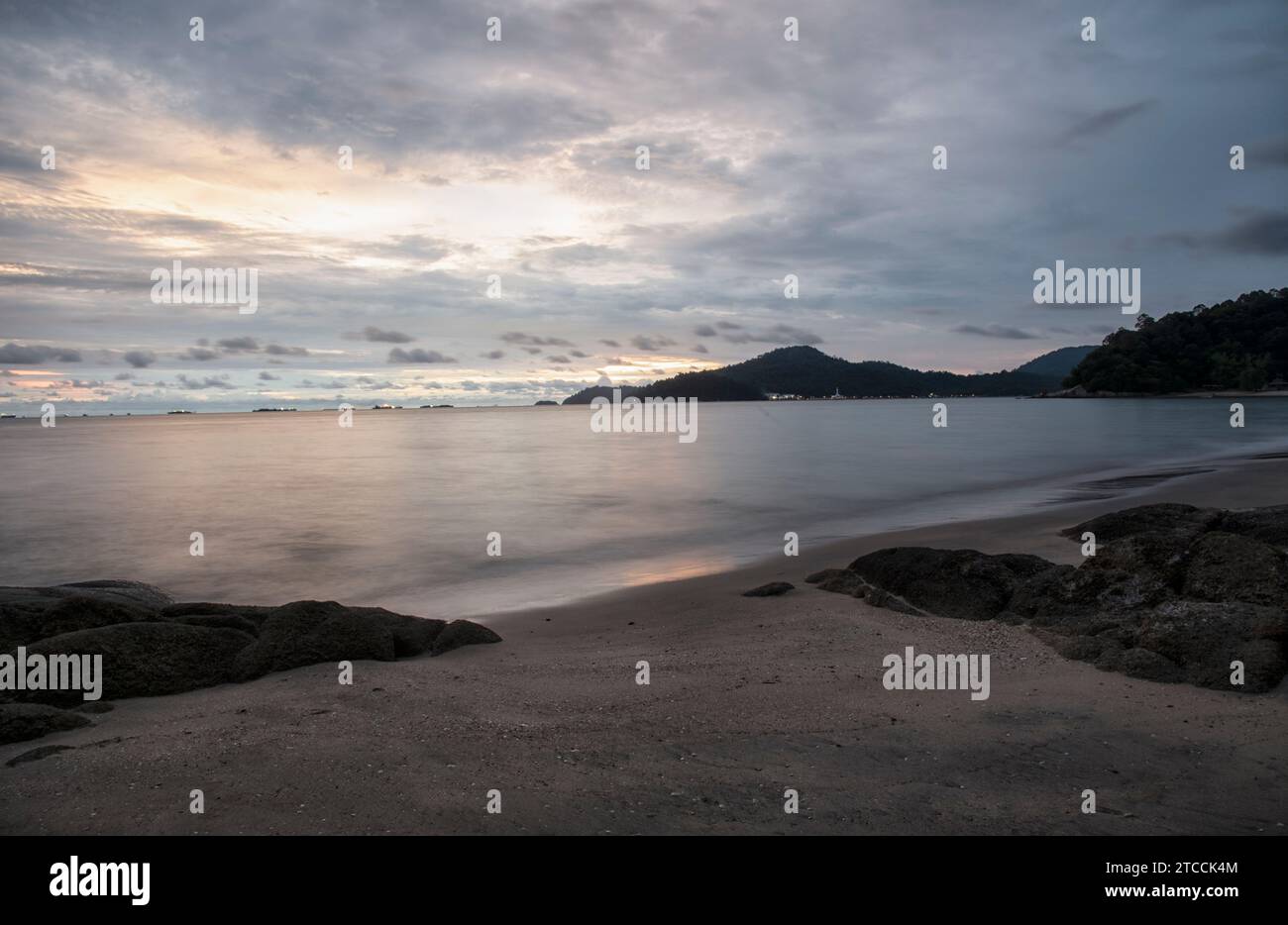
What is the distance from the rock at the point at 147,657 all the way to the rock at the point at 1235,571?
9240mm

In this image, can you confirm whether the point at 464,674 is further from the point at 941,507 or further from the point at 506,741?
the point at 941,507

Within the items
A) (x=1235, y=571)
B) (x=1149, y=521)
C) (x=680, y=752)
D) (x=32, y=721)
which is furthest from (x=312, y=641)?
(x=1149, y=521)

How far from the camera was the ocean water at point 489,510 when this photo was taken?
15875 millimetres

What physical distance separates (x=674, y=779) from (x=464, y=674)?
9.81ft

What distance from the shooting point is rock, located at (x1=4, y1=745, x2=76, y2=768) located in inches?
198

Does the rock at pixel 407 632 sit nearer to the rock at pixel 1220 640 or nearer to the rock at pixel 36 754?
the rock at pixel 36 754

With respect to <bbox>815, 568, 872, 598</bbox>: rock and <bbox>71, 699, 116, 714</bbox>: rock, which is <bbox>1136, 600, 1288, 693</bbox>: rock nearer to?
<bbox>815, 568, 872, 598</bbox>: rock

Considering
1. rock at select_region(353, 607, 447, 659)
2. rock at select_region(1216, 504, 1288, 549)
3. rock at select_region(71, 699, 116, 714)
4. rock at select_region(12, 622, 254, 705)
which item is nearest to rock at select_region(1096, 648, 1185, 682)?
rock at select_region(1216, 504, 1288, 549)

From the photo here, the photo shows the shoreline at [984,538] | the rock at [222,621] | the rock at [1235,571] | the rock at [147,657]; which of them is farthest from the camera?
the shoreline at [984,538]

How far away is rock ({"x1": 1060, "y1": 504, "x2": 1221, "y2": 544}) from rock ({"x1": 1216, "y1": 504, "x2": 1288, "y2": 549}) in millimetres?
178

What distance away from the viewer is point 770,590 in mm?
10445

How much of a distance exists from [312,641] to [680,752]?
4.02 metres

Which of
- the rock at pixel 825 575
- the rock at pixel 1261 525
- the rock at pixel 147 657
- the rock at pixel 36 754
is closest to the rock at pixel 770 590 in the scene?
the rock at pixel 825 575

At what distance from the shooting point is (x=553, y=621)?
10.7 metres
